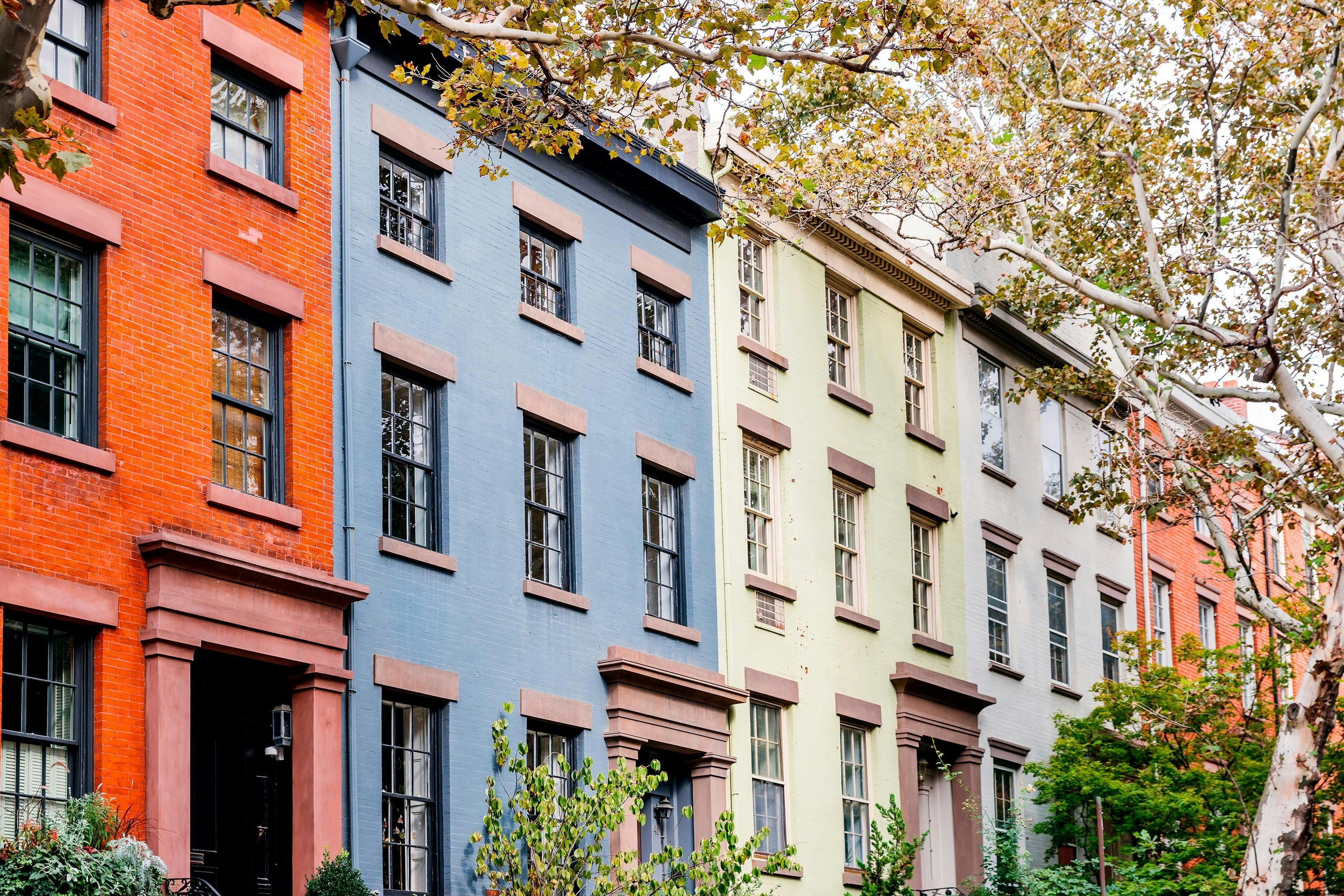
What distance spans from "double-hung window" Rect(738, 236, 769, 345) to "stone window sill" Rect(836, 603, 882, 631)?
3795 millimetres

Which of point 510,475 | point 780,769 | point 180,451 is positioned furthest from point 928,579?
point 180,451

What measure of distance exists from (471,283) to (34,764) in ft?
24.4

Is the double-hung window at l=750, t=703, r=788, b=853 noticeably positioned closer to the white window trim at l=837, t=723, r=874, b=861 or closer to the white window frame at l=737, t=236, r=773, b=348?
the white window trim at l=837, t=723, r=874, b=861

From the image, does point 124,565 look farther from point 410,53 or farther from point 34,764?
point 410,53

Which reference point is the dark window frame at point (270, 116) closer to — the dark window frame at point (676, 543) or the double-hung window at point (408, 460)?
the double-hung window at point (408, 460)

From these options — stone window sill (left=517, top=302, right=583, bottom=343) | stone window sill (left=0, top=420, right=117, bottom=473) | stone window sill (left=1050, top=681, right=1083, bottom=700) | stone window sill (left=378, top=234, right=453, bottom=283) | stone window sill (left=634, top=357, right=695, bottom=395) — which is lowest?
stone window sill (left=1050, top=681, right=1083, bottom=700)

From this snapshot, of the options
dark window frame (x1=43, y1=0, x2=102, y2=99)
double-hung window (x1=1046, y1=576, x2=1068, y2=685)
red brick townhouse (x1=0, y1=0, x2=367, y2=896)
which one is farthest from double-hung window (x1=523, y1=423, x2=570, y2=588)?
double-hung window (x1=1046, y1=576, x2=1068, y2=685)

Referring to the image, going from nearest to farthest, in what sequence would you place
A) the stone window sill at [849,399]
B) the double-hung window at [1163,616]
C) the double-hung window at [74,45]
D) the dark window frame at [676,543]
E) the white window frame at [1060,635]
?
the double-hung window at [74,45] < the dark window frame at [676,543] < the stone window sill at [849,399] < the white window frame at [1060,635] < the double-hung window at [1163,616]

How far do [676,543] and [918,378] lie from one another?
755 centimetres

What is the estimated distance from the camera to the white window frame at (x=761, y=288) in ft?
78.1

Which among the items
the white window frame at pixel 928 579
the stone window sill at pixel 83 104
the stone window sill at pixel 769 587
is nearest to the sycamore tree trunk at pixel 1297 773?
the stone window sill at pixel 769 587

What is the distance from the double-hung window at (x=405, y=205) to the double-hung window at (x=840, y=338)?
26.9 feet

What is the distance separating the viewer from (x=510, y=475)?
18938mm

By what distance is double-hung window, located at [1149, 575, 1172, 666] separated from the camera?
1323 inches
